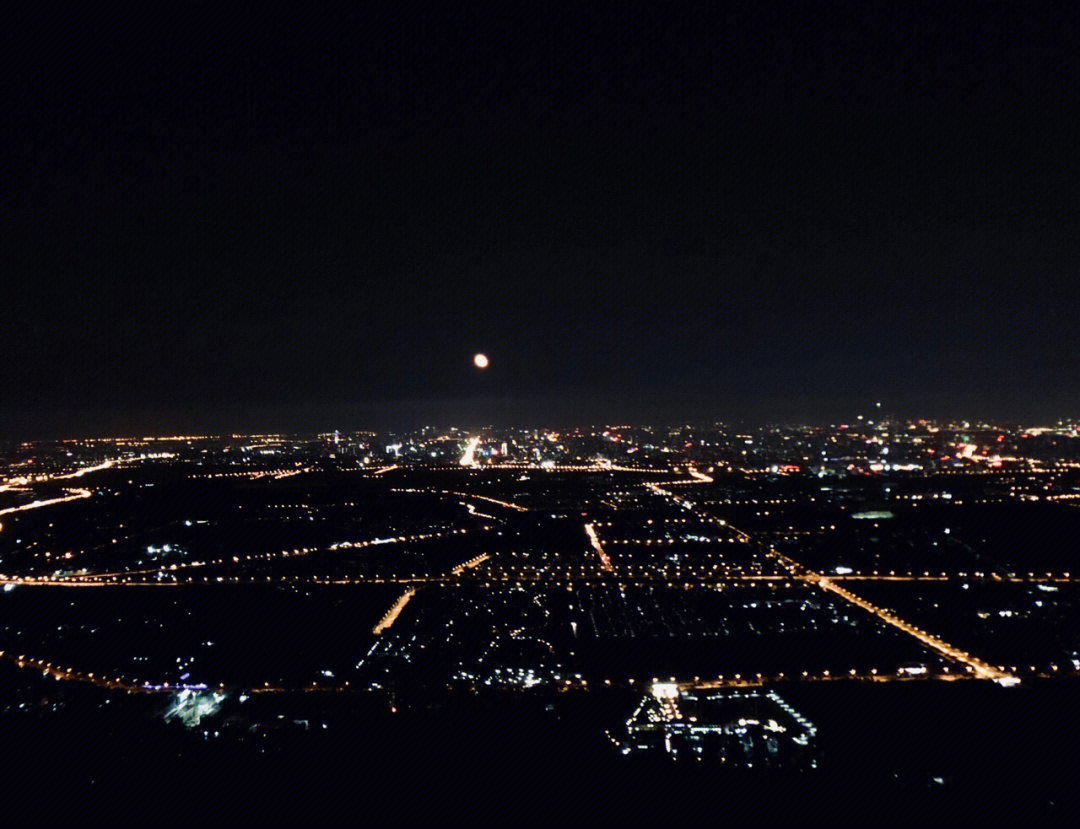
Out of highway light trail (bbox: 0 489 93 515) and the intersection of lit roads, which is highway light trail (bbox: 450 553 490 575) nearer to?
the intersection of lit roads

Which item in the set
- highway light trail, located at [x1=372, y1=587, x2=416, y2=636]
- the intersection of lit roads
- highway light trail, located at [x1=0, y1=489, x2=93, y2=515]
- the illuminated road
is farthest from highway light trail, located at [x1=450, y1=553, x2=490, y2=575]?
the illuminated road

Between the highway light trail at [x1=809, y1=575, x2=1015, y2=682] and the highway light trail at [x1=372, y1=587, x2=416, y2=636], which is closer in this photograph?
the highway light trail at [x1=809, y1=575, x2=1015, y2=682]

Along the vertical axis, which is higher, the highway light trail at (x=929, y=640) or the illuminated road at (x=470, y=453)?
the highway light trail at (x=929, y=640)

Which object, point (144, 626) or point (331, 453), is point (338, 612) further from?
point (331, 453)

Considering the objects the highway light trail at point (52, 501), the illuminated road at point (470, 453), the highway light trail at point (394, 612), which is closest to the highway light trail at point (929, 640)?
the highway light trail at point (394, 612)

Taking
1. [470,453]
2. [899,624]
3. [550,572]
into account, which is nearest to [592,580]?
[550,572]

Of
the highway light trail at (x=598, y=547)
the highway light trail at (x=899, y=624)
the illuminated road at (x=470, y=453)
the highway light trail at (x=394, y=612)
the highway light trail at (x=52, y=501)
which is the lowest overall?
the highway light trail at (x=52, y=501)

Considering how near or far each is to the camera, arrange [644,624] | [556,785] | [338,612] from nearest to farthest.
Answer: [556,785] → [644,624] → [338,612]

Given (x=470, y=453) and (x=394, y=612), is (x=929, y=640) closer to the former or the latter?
(x=394, y=612)

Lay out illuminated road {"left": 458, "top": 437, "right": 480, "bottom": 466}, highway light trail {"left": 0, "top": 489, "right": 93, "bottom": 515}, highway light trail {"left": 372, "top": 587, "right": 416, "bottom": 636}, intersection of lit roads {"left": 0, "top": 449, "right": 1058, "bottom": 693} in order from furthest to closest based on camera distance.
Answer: illuminated road {"left": 458, "top": 437, "right": 480, "bottom": 466} < highway light trail {"left": 0, "top": 489, "right": 93, "bottom": 515} < highway light trail {"left": 372, "top": 587, "right": 416, "bottom": 636} < intersection of lit roads {"left": 0, "top": 449, "right": 1058, "bottom": 693}

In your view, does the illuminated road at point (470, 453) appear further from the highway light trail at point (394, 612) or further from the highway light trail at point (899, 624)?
the highway light trail at point (394, 612)

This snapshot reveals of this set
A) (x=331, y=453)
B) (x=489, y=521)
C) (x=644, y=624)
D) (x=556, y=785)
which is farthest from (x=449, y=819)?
(x=331, y=453)
